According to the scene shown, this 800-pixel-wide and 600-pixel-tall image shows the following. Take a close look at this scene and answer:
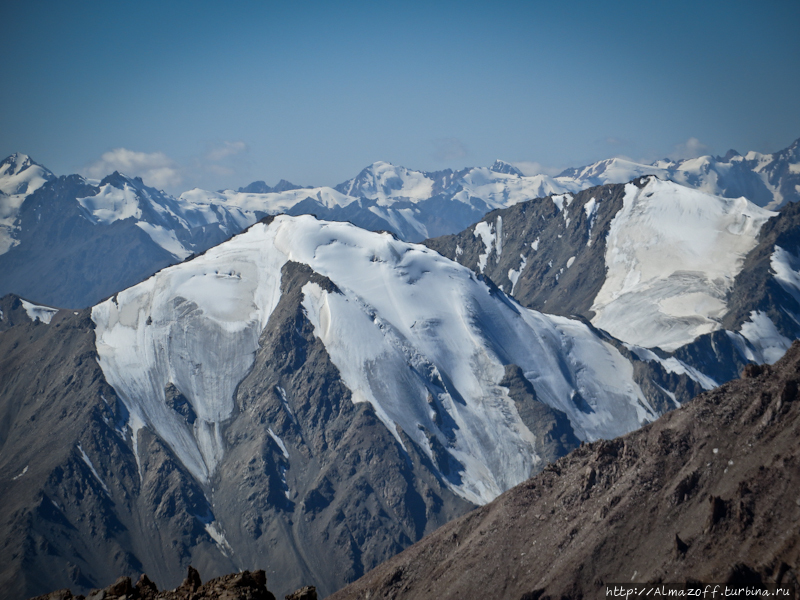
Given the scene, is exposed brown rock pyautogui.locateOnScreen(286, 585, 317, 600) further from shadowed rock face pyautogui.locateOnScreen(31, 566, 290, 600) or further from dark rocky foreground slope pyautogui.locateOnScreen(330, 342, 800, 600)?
dark rocky foreground slope pyautogui.locateOnScreen(330, 342, 800, 600)

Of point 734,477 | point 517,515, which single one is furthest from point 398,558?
point 734,477

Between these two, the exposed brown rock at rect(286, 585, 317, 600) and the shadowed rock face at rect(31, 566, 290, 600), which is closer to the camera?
the shadowed rock face at rect(31, 566, 290, 600)

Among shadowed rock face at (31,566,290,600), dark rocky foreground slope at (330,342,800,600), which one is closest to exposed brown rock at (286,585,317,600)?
shadowed rock face at (31,566,290,600)

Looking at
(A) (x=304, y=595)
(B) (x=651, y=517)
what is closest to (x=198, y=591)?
(A) (x=304, y=595)

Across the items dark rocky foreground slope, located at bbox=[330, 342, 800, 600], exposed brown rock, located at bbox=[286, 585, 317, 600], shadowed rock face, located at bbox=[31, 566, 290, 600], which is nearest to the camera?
shadowed rock face, located at bbox=[31, 566, 290, 600]

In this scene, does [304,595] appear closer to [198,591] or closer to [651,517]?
[198,591]

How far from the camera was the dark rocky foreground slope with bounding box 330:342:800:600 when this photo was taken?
3191 inches

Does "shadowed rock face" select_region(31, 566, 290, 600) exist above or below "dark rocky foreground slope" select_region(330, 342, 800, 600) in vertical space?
above

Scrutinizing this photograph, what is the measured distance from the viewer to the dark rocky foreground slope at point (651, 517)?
81.1m

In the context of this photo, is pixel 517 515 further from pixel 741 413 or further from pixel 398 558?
pixel 741 413

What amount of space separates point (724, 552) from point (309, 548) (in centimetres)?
14023

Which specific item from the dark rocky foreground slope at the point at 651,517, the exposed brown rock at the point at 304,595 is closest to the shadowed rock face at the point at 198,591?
the exposed brown rock at the point at 304,595

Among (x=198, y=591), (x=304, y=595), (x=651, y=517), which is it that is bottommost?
(x=651, y=517)

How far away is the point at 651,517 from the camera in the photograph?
297 ft
